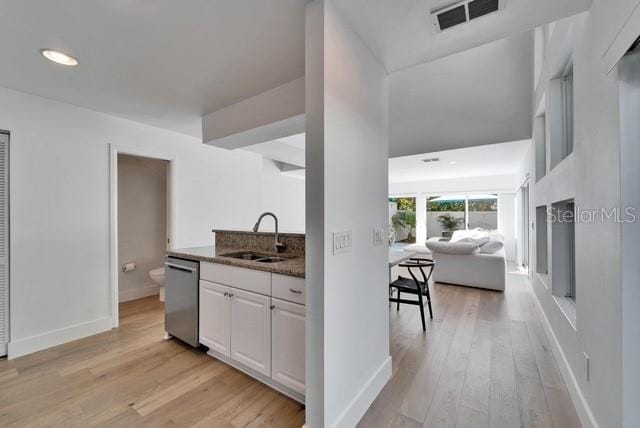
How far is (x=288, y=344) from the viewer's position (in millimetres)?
1756

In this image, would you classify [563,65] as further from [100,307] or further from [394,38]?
[100,307]

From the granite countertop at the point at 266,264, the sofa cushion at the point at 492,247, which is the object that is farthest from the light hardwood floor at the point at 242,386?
the sofa cushion at the point at 492,247

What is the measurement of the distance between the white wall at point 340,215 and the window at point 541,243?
2.80 metres

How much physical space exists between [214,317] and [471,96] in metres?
4.12

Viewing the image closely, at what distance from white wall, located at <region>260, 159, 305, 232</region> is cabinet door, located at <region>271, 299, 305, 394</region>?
4229 millimetres

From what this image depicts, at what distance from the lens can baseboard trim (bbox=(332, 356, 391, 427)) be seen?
4.96ft

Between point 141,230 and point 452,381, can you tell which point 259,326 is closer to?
point 452,381

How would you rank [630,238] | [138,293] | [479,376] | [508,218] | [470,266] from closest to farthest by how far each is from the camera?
1. [630,238]
2. [479,376]
3. [138,293]
4. [470,266]
5. [508,218]

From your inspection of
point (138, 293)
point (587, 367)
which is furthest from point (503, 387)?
point (138, 293)

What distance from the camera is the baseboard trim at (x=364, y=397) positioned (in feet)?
4.96

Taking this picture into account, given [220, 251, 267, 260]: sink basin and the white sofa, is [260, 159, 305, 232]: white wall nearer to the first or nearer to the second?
[220, 251, 267, 260]: sink basin

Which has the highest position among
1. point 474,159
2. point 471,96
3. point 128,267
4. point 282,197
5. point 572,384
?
point 471,96

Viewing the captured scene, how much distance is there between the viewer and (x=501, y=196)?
25.5 ft

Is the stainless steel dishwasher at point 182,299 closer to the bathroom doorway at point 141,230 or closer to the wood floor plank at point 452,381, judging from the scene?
the bathroom doorway at point 141,230
